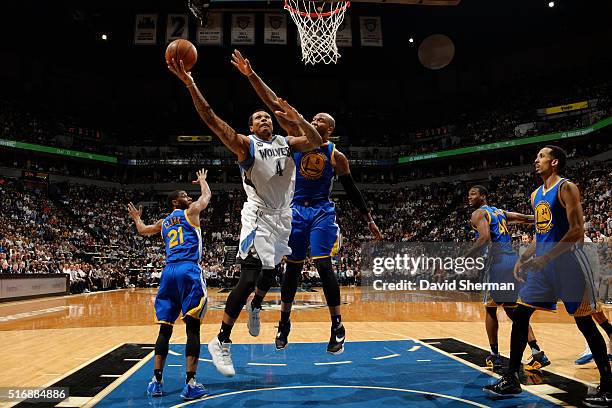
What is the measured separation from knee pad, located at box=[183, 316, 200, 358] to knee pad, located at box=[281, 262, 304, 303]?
0.98 m

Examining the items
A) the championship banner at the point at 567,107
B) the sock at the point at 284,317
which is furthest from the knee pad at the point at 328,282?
the championship banner at the point at 567,107

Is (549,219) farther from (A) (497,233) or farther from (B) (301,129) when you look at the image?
(B) (301,129)

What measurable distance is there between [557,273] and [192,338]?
3.41 metres

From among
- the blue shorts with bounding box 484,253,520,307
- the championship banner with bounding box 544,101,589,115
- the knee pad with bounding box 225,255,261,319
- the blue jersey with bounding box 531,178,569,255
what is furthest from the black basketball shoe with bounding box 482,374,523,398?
the championship banner with bounding box 544,101,589,115

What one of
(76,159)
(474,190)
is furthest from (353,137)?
(474,190)

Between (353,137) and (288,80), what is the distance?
6.57 metres

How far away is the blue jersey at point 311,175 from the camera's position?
5000mm

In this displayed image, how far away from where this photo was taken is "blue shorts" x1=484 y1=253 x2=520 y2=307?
5441mm

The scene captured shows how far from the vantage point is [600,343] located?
4066 millimetres

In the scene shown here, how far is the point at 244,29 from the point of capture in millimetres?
18984

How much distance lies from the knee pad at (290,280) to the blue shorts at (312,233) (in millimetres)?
84

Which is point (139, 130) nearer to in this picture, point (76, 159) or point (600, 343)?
point (76, 159)

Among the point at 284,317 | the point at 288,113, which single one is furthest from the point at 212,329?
the point at 288,113

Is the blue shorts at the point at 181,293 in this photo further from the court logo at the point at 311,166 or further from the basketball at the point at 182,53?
the basketball at the point at 182,53
